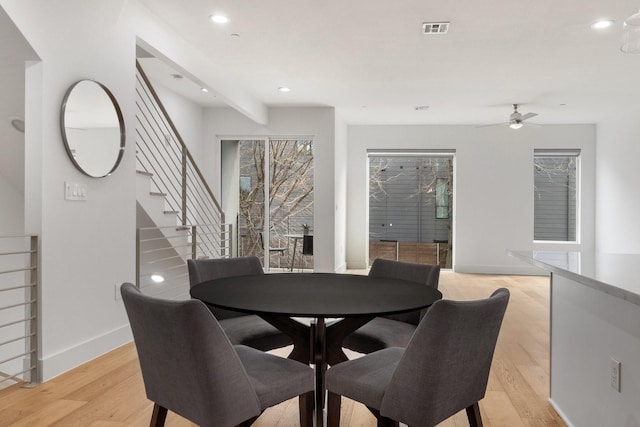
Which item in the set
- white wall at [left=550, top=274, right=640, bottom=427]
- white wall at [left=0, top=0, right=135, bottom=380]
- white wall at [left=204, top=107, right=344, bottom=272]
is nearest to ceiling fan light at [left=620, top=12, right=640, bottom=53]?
white wall at [left=550, top=274, right=640, bottom=427]

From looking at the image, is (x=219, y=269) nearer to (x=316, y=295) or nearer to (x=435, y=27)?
(x=316, y=295)

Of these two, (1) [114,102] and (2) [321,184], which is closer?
(1) [114,102]

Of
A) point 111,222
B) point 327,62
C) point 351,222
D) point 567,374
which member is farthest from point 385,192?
point 567,374

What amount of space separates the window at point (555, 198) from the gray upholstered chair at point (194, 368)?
307 inches

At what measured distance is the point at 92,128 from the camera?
3.19m

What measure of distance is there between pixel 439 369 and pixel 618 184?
7189mm

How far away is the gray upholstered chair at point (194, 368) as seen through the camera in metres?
1.48

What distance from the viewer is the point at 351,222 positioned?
8500 mm

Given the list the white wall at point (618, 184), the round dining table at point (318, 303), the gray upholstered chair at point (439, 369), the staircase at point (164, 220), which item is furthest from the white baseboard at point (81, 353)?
the white wall at point (618, 184)

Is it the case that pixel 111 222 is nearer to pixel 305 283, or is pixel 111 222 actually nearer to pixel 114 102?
pixel 114 102

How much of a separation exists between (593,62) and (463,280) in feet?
12.2

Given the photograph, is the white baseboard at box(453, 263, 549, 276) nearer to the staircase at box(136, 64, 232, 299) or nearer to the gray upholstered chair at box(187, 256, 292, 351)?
the staircase at box(136, 64, 232, 299)

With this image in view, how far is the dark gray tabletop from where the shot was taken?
1.77 metres

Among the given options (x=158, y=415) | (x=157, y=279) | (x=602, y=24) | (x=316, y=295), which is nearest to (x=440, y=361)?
(x=316, y=295)
